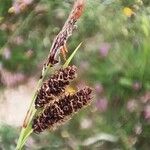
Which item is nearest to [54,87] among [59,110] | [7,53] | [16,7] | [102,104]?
[59,110]

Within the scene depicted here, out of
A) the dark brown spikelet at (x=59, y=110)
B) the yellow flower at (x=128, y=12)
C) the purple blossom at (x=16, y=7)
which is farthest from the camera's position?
the purple blossom at (x=16, y=7)

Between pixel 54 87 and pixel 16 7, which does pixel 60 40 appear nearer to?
pixel 54 87

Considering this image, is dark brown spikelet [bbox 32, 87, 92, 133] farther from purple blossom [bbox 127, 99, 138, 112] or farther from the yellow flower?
the yellow flower

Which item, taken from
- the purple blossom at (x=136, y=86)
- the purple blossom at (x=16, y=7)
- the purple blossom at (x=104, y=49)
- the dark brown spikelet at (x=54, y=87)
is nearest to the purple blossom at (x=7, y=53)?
the purple blossom at (x=16, y=7)

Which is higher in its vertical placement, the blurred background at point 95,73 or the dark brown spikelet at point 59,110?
the dark brown spikelet at point 59,110

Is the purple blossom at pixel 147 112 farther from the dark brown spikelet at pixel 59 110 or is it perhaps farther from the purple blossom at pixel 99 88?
the dark brown spikelet at pixel 59 110

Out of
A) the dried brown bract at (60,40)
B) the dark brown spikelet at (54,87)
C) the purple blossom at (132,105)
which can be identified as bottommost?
the purple blossom at (132,105)

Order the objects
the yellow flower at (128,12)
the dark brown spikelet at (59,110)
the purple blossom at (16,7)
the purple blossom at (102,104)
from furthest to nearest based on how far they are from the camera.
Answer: the purple blossom at (16,7)
the yellow flower at (128,12)
the purple blossom at (102,104)
the dark brown spikelet at (59,110)
